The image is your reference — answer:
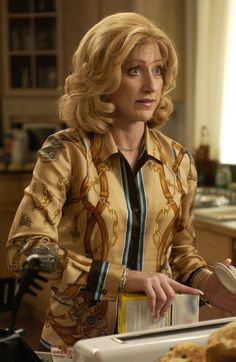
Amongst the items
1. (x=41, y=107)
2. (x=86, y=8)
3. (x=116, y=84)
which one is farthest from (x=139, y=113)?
(x=41, y=107)

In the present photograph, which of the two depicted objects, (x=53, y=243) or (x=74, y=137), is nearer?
(x=53, y=243)

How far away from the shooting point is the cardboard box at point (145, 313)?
111 centimetres

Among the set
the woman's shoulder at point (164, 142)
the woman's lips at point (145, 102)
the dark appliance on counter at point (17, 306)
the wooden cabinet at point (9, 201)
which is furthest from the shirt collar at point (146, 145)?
the wooden cabinet at point (9, 201)

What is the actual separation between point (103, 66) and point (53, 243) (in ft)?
1.25

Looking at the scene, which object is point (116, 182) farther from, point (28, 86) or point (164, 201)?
point (28, 86)

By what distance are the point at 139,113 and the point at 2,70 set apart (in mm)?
3664

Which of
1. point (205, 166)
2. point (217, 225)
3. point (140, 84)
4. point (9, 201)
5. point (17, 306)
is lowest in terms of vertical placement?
point (9, 201)

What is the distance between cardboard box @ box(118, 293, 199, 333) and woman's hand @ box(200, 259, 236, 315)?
0.09m

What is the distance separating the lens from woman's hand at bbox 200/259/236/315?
1217 millimetres

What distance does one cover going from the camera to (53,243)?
1265 mm

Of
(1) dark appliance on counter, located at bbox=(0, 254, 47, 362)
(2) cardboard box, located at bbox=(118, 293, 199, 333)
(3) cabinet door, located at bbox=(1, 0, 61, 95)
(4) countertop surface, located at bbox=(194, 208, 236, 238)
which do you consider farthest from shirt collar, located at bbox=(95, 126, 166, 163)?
(3) cabinet door, located at bbox=(1, 0, 61, 95)

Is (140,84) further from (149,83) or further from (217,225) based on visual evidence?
(217,225)

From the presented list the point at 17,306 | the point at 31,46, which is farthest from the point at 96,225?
the point at 31,46

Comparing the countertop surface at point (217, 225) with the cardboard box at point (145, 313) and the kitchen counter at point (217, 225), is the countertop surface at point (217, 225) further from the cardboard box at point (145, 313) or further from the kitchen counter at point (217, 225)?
the cardboard box at point (145, 313)
